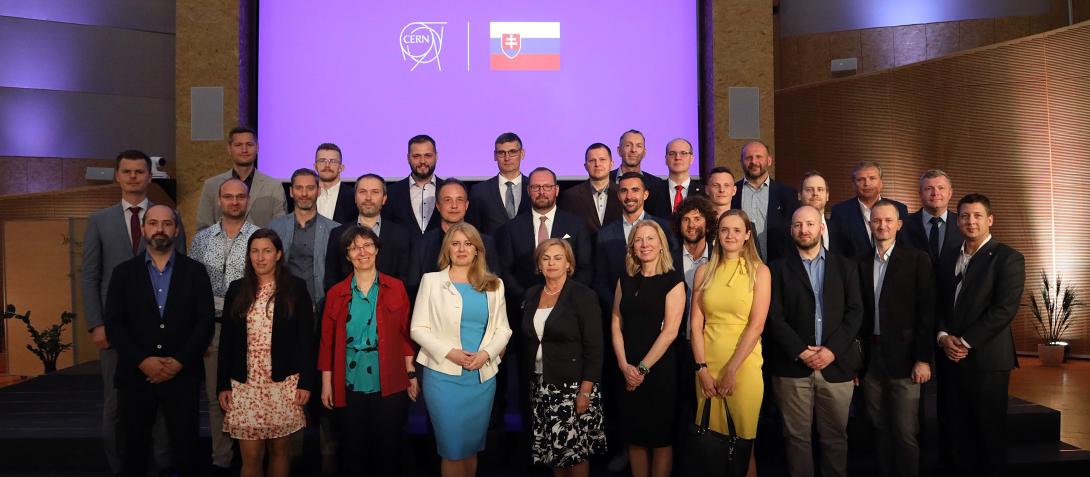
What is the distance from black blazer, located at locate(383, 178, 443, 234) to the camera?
14.3ft

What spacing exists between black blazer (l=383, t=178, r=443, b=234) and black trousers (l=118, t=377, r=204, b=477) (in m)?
1.44

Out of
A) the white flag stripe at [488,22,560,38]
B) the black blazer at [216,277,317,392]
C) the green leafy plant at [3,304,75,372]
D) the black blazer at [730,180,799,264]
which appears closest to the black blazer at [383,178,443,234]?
the black blazer at [216,277,317,392]

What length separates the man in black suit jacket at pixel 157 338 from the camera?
331 cm

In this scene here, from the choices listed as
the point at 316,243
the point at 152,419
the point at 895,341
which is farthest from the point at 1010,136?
the point at 152,419

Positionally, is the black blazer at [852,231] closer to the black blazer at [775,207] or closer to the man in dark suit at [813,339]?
the black blazer at [775,207]

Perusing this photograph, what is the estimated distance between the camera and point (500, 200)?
4398 mm

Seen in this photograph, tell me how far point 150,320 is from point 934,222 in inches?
150

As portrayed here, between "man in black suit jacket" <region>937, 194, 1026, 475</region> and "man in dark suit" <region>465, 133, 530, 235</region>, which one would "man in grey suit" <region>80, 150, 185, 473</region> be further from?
"man in black suit jacket" <region>937, 194, 1026, 475</region>

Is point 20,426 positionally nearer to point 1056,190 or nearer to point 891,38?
point 1056,190

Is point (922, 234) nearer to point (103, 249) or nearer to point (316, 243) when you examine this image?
point (316, 243)

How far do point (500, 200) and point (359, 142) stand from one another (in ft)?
6.96

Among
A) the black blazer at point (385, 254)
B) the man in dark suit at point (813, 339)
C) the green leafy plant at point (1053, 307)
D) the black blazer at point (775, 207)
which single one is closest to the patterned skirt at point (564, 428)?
the man in dark suit at point (813, 339)

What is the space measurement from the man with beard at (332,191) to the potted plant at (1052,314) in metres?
6.38

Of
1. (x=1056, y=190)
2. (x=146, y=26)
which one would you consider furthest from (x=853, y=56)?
(x=146, y=26)
